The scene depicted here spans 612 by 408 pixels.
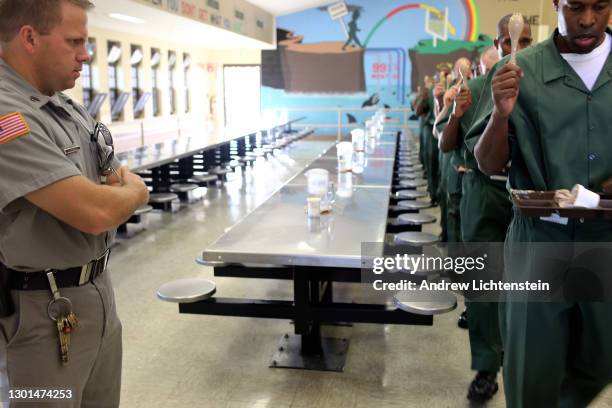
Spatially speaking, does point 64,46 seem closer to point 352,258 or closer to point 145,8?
point 352,258

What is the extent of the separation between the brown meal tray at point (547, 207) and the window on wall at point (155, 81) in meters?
14.0

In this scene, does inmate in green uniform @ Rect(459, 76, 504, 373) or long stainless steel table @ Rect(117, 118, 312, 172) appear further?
long stainless steel table @ Rect(117, 118, 312, 172)

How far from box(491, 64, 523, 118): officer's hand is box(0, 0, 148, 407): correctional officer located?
37.3 inches

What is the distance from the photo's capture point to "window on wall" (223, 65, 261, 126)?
708 inches

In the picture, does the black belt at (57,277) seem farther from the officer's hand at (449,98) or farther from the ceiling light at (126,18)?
the ceiling light at (126,18)

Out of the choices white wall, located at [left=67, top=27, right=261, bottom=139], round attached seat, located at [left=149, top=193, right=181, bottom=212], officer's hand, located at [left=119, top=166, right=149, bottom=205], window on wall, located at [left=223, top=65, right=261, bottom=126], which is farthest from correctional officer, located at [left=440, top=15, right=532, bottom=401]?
window on wall, located at [left=223, top=65, right=261, bottom=126]

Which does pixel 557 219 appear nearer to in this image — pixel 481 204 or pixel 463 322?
pixel 481 204

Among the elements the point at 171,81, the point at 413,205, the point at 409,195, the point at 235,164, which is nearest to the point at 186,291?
the point at 413,205

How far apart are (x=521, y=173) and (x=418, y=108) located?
5631 mm

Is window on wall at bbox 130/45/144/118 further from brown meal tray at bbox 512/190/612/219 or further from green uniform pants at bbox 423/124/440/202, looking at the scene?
brown meal tray at bbox 512/190/612/219

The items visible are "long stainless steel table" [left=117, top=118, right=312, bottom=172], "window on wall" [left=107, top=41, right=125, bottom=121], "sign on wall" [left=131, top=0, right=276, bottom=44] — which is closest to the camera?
"long stainless steel table" [left=117, top=118, right=312, bottom=172]

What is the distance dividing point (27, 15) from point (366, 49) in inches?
618

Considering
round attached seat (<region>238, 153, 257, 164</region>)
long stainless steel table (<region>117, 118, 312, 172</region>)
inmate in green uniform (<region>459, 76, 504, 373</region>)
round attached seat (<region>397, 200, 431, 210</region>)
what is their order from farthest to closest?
round attached seat (<region>238, 153, 257, 164</region>)
long stainless steel table (<region>117, 118, 312, 172</region>)
round attached seat (<region>397, 200, 431, 210</region>)
inmate in green uniform (<region>459, 76, 504, 373</region>)

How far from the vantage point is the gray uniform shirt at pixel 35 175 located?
47.8 inches
